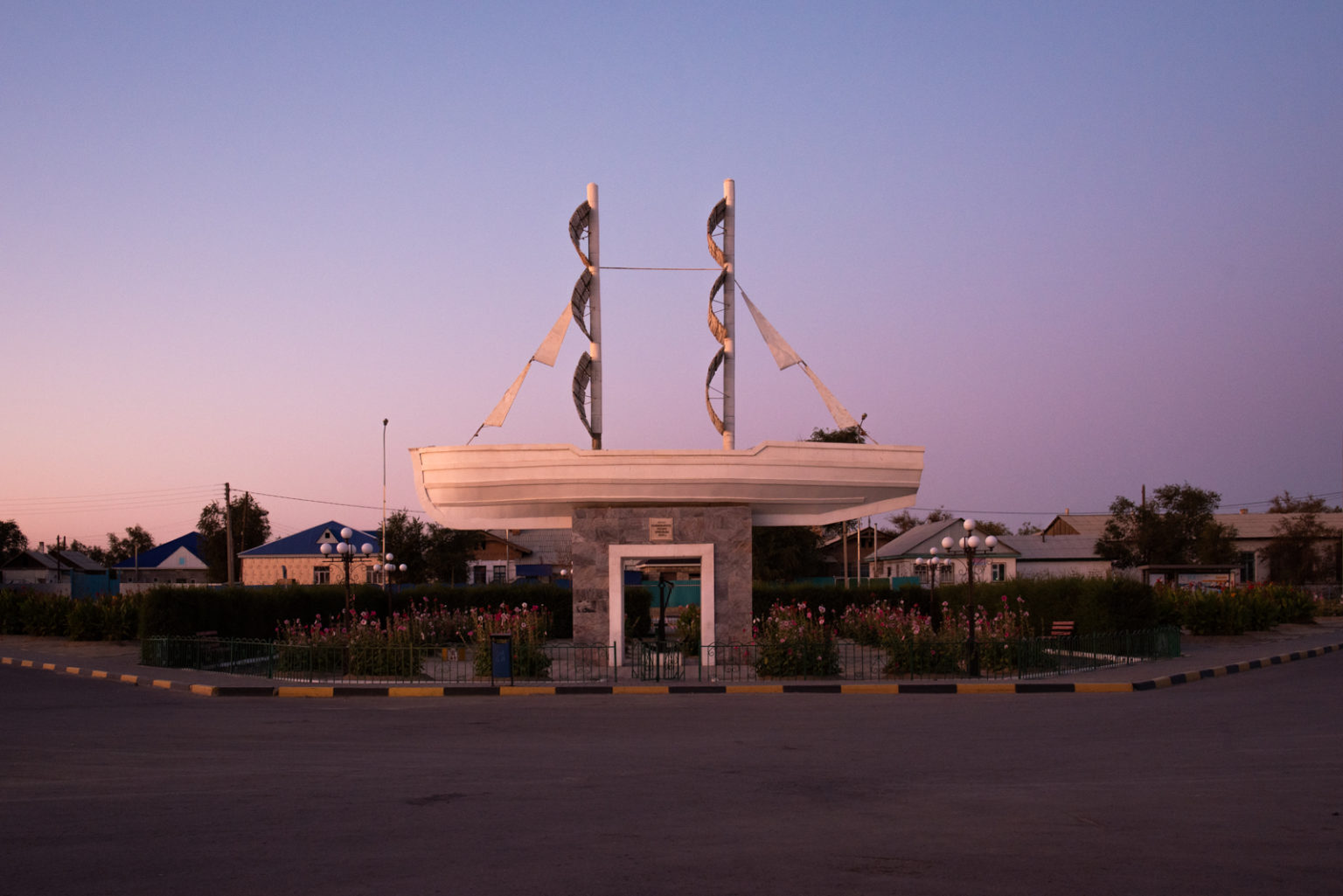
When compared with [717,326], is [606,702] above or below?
below

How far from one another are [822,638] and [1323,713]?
8.95m

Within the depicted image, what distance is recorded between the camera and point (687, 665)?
24078mm

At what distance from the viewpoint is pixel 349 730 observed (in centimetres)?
1380

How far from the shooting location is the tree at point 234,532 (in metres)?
80.3

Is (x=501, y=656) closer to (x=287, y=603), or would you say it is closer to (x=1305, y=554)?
(x=287, y=603)

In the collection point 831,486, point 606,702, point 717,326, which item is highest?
point 717,326

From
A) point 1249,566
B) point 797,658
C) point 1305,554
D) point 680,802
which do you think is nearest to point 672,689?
point 797,658

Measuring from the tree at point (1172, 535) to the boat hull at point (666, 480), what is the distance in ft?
147

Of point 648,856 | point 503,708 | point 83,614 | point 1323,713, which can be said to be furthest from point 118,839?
point 83,614

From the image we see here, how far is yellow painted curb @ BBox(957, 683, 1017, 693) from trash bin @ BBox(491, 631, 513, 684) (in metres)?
8.05

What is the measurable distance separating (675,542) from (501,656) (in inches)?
218

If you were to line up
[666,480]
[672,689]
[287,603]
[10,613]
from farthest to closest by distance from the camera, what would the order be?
[10,613] < [287,603] < [666,480] < [672,689]

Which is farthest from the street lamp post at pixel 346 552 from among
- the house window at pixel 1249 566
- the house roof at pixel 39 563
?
the house window at pixel 1249 566

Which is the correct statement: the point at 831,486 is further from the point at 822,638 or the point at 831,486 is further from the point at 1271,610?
the point at 1271,610
